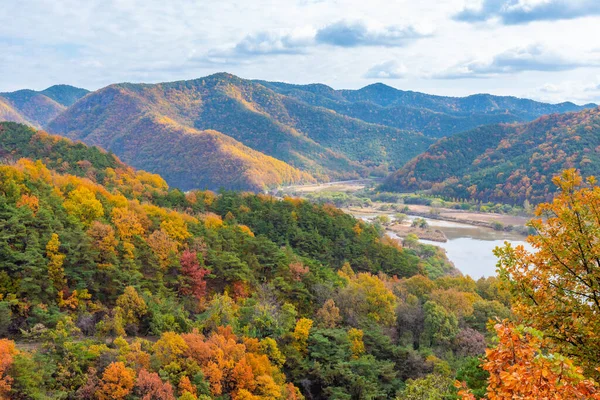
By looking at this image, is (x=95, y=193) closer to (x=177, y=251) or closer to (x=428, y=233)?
(x=177, y=251)

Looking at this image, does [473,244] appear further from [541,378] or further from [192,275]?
[541,378]

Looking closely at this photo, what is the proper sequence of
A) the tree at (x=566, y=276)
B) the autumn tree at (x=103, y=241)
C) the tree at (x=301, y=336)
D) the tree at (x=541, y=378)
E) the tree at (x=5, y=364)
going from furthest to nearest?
the autumn tree at (x=103, y=241), the tree at (x=301, y=336), the tree at (x=5, y=364), the tree at (x=566, y=276), the tree at (x=541, y=378)

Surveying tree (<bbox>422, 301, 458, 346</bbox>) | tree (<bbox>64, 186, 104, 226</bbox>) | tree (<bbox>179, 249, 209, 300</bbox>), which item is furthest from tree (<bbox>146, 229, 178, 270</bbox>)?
tree (<bbox>422, 301, 458, 346</bbox>)

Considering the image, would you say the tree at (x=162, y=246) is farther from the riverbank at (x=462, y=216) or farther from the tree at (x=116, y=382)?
the riverbank at (x=462, y=216)

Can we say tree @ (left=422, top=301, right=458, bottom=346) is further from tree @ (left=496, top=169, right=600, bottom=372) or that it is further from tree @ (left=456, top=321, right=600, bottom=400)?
tree @ (left=456, top=321, right=600, bottom=400)

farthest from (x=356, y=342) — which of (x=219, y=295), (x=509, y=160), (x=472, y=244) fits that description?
(x=509, y=160)

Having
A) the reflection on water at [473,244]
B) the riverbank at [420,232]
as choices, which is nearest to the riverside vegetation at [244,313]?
the reflection on water at [473,244]

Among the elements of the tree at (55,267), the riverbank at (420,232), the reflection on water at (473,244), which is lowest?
the reflection on water at (473,244)
